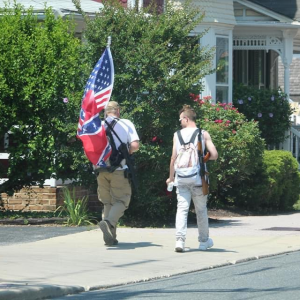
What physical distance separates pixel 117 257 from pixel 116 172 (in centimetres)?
120

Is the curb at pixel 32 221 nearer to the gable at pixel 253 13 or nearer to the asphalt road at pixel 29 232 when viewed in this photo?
the asphalt road at pixel 29 232

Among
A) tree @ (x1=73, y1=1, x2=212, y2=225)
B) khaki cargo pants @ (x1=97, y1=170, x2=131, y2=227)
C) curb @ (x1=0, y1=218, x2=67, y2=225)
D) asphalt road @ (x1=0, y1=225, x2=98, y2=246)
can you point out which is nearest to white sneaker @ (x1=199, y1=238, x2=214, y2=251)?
khaki cargo pants @ (x1=97, y1=170, x2=131, y2=227)

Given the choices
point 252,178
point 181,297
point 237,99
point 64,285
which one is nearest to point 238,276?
Answer: point 181,297

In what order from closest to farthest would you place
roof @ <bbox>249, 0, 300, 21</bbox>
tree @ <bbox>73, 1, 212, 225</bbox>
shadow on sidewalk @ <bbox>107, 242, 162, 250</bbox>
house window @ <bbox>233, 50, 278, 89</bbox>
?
shadow on sidewalk @ <bbox>107, 242, 162, 250</bbox>, tree @ <bbox>73, 1, 212, 225</bbox>, roof @ <bbox>249, 0, 300, 21</bbox>, house window @ <bbox>233, 50, 278, 89</bbox>

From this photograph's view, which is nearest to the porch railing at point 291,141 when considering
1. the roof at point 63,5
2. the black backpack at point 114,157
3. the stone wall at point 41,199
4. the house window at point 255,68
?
the house window at point 255,68

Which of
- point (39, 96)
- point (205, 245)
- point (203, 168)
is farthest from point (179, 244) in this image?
point (39, 96)

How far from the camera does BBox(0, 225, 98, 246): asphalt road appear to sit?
459 inches

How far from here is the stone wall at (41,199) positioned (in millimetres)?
15164

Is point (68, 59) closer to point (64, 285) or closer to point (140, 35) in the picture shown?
point (140, 35)

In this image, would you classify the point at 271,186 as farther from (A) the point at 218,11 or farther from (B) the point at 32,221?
(B) the point at 32,221

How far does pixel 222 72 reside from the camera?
19.8 meters

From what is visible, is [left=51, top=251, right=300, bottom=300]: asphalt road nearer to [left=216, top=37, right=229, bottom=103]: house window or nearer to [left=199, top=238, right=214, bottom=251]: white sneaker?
[left=199, top=238, right=214, bottom=251]: white sneaker

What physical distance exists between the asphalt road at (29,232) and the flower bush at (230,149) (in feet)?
8.79

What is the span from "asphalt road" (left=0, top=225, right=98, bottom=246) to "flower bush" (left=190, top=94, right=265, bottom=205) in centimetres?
268
